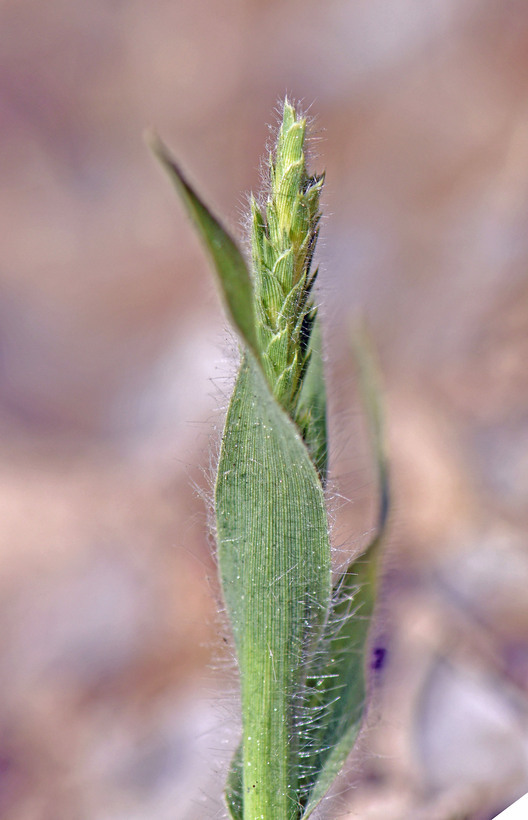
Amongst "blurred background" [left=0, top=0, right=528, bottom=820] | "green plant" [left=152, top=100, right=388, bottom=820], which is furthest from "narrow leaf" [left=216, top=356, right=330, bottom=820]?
Result: "blurred background" [left=0, top=0, right=528, bottom=820]

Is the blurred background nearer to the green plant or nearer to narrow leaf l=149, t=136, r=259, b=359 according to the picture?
the green plant

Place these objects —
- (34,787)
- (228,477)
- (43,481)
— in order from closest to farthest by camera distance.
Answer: (228,477), (34,787), (43,481)

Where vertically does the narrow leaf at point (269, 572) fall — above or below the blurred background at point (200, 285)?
Result: below

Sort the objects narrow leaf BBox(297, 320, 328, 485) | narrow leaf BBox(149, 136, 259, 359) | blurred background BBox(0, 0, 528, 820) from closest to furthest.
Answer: narrow leaf BBox(149, 136, 259, 359), narrow leaf BBox(297, 320, 328, 485), blurred background BBox(0, 0, 528, 820)

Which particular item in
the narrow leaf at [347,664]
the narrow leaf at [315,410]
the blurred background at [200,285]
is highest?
the blurred background at [200,285]

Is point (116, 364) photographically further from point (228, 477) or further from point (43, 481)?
point (228, 477)

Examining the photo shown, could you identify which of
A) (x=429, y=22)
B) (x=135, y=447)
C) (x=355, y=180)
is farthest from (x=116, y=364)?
(x=429, y=22)

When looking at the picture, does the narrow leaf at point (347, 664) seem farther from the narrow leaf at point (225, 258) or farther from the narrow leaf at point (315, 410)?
the narrow leaf at point (225, 258)

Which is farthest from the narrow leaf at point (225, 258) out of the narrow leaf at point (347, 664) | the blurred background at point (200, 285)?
the blurred background at point (200, 285)
